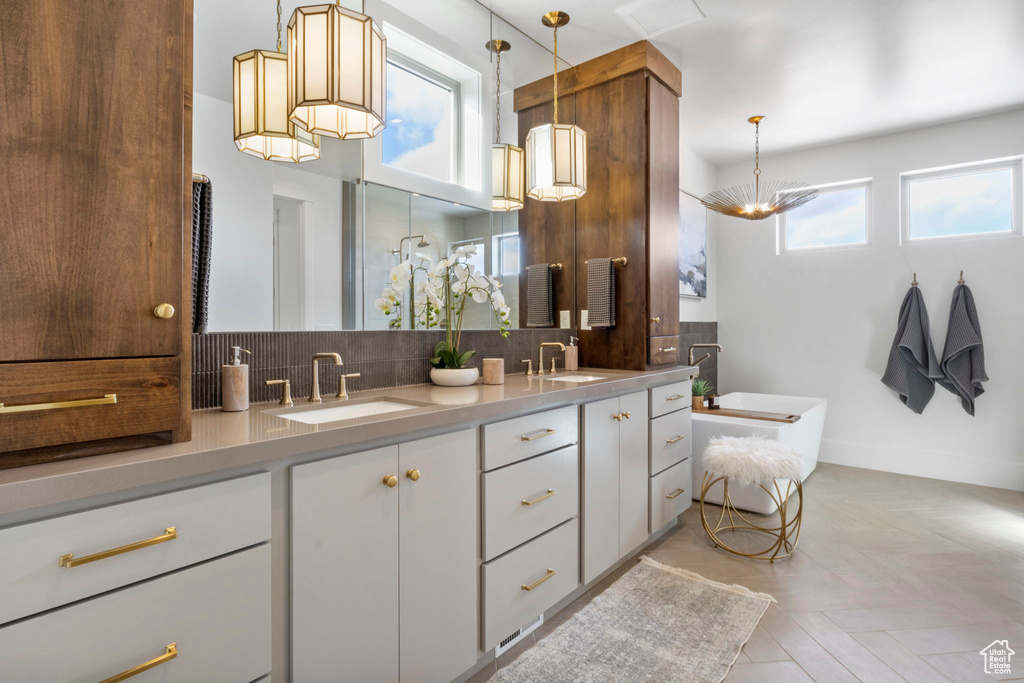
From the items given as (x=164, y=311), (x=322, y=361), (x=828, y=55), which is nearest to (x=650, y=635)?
(x=322, y=361)

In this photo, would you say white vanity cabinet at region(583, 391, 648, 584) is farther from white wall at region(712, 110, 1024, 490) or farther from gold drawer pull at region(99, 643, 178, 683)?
white wall at region(712, 110, 1024, 490)

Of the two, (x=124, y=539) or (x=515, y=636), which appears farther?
(x=515, y=636)

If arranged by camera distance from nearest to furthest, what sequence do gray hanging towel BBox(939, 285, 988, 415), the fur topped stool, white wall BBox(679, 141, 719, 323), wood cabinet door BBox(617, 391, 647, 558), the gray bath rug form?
the gray bath rug, wood cabinet door BBox(617, 391, 647, 558), the fur topped stool, gray hanging towel BBox(939, 285, 988, 415), white wall BBox(679, 141, 719, 323)

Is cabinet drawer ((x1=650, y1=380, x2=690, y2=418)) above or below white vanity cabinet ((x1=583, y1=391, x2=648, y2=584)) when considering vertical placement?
above

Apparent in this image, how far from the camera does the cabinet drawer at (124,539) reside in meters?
0.78

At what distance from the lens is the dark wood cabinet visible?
2.86 metres

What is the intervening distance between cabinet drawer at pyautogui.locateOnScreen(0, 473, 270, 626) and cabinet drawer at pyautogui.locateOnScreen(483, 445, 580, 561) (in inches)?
29.6

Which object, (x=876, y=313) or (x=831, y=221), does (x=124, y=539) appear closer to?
(x=876, y=313)

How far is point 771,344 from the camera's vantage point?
475 cm

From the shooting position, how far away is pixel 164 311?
39.5 inches

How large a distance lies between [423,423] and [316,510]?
0.34 m

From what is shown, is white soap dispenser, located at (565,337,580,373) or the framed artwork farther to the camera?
the framed artwork

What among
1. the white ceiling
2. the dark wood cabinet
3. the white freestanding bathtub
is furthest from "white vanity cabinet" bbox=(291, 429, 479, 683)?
the white freestanding bathtub

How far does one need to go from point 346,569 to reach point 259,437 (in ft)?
1.31
